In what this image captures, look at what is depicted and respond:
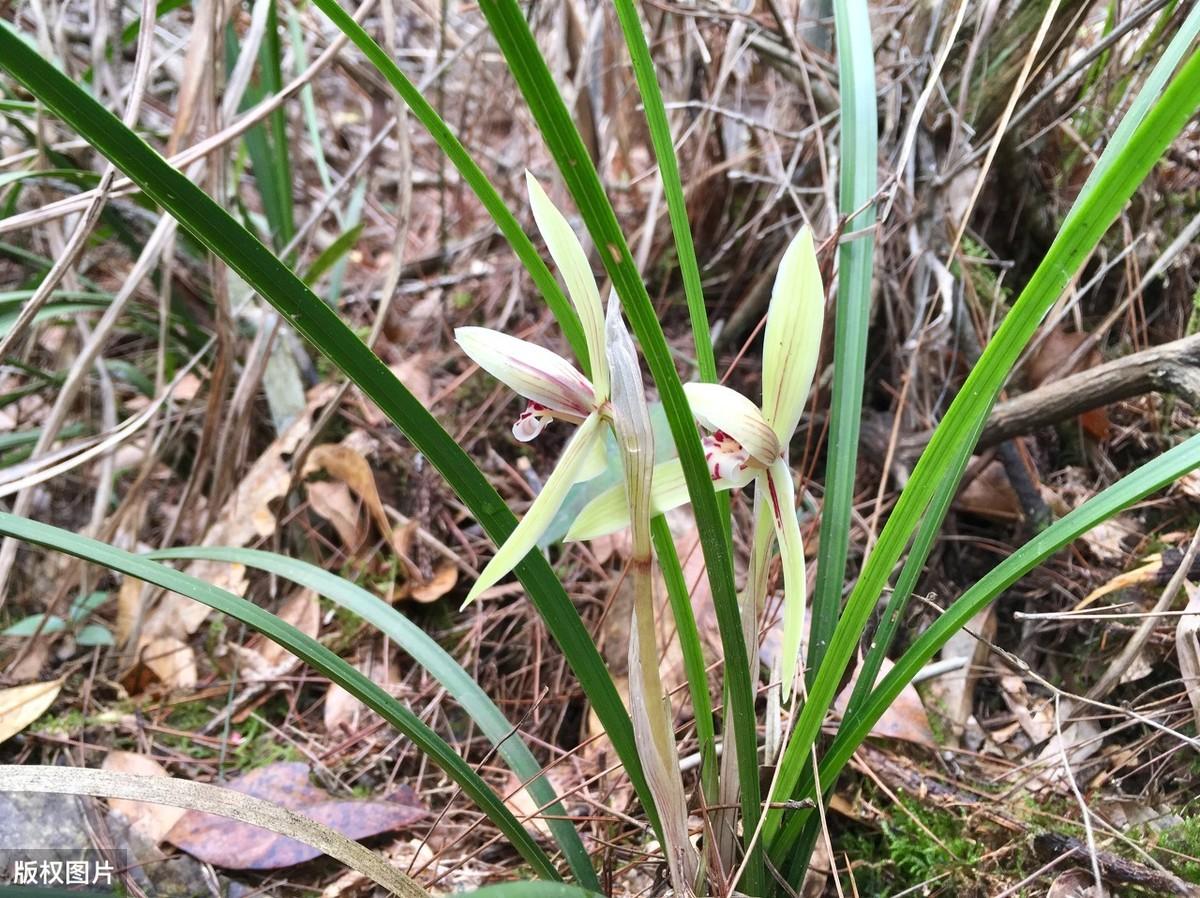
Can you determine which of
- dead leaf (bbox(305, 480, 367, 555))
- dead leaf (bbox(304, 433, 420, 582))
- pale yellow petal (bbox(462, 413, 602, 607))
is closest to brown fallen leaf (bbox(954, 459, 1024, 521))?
pale yellow petal (bbox(462, 413, 602, 607))

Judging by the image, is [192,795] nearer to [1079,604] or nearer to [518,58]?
[518,58]

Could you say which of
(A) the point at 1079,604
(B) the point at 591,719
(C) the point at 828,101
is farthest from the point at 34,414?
(A) the point at 1079,604

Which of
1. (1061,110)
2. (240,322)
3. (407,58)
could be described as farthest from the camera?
(407,58)

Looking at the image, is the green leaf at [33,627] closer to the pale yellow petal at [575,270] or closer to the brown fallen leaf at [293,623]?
the brown fallen leaf at [293,623]

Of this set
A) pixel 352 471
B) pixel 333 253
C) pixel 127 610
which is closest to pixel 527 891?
pixel 352 471

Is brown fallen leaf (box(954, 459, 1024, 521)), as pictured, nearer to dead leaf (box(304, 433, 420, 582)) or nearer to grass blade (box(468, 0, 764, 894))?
grass blade (box(468, 0, 764, 894))

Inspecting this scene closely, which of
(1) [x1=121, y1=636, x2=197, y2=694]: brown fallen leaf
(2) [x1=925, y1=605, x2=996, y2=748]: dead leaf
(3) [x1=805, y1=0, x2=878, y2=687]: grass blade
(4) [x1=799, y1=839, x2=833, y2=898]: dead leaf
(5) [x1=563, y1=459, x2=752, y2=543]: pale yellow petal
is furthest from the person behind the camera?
(1) [x1=121, y1=636, x2=197, y2=694]: brown fallen leaf
